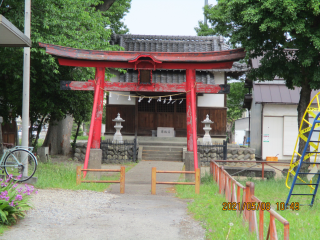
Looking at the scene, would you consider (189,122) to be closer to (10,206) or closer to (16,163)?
(16,163)

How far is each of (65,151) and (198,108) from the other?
8.84m

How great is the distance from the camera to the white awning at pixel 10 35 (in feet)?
25.1

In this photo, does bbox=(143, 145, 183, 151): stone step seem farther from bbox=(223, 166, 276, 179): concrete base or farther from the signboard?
bbox=(223, 166, 276, 179): concrete base

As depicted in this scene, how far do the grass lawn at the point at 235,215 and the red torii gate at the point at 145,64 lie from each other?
9.28ft

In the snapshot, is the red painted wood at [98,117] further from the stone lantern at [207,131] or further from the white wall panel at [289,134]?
the white wall panel at [289,134]

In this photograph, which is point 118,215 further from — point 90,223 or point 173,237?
point 173,237

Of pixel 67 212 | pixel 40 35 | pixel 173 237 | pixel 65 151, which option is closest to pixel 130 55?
pixel 40 35

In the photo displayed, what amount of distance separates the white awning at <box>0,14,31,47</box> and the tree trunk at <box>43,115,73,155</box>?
11921 mm

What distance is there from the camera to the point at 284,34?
11.8 m

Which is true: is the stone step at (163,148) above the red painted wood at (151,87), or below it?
below

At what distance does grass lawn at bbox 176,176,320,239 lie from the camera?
18.5 feet

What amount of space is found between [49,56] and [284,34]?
8.70m

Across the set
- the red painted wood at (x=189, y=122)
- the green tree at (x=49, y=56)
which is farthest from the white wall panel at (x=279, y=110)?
the green tree at (x=49, y=56)
